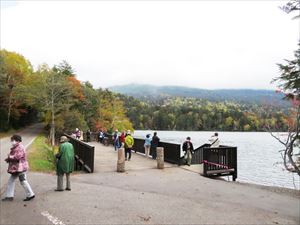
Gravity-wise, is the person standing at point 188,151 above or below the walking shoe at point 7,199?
above

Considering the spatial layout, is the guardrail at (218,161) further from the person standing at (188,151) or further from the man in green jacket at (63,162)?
the man in green jacket at (63,162)

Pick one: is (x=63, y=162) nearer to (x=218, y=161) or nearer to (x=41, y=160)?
(x=218, y=161)

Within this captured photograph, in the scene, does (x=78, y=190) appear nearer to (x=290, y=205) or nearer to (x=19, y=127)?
(x=290, y=205)

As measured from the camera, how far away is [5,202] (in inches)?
388

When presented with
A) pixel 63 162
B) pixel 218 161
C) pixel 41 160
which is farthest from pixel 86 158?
pixel 63 162

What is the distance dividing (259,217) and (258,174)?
24.3 metres

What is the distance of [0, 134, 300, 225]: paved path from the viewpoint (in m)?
8.66

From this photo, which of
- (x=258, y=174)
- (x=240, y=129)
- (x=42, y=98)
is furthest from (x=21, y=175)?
(x=240, y=129)

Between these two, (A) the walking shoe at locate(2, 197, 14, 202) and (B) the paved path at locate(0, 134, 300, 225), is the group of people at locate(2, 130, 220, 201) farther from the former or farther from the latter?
(B) the paved path at locate(0, 134, 300, 225)

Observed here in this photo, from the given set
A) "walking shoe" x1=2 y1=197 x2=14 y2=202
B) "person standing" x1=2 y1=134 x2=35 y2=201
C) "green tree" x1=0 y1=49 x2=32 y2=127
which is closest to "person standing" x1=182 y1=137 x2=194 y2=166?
"person standing" x1=2 y1=134 x2=35 y2=201

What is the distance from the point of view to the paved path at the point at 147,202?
8.66m

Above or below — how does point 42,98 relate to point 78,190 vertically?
above

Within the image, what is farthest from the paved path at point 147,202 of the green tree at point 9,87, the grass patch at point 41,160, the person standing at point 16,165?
the green tree at point 9,87

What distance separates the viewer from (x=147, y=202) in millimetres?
10359
